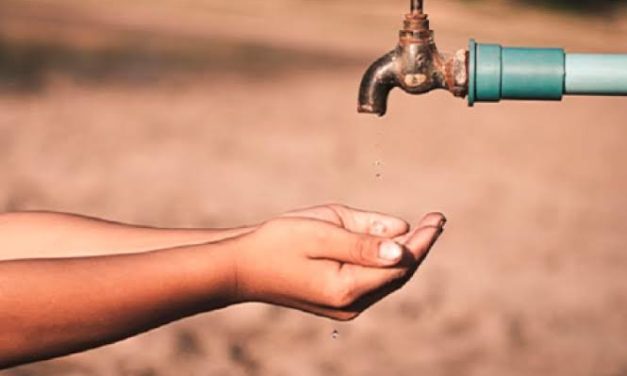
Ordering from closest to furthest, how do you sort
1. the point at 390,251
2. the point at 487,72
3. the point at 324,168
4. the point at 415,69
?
1. the point at 390,251
2. the point at 487,72
3. the point at 415,69
4. the point at 324,168

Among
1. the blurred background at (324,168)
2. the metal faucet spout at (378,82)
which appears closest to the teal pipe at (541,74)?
the metal faucet spout at (378,82)

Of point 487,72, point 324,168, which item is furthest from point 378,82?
point 324,168

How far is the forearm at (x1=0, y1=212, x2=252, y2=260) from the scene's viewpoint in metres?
1.72

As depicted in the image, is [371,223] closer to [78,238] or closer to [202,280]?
[202,280]

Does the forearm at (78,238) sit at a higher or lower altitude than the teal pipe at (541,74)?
lower

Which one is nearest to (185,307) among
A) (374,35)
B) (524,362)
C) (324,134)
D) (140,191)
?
(524,362)

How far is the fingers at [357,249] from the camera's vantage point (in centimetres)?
143

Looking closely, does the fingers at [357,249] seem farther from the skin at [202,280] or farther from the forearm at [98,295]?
the forearm at [98,295]

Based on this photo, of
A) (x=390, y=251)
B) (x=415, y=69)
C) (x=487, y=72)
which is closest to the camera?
(x=390, y=251)

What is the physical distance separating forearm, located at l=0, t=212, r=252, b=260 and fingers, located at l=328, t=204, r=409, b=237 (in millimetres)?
158

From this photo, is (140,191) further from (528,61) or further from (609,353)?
(528,61)

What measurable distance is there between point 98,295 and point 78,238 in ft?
0.94

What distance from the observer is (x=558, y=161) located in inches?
207

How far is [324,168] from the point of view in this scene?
16.1ft
